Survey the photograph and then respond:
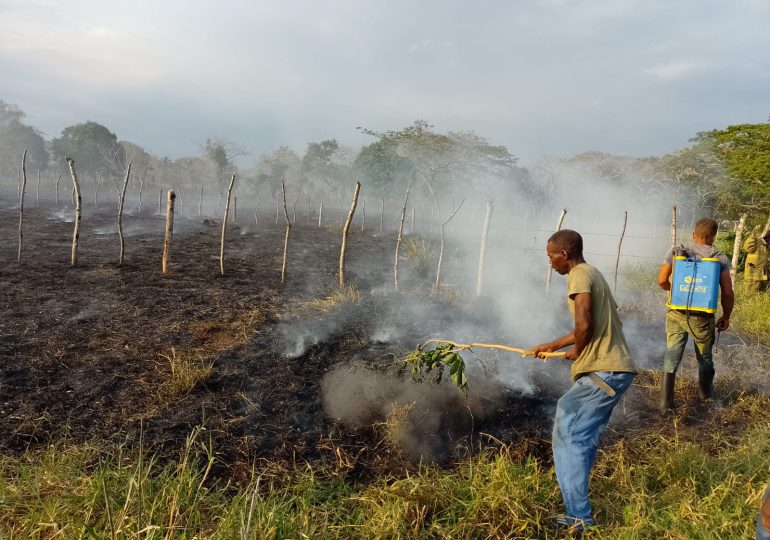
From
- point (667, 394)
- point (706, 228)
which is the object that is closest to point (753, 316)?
point (667, 394)

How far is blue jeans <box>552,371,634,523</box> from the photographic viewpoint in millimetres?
Result: 2438

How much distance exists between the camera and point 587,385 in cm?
247

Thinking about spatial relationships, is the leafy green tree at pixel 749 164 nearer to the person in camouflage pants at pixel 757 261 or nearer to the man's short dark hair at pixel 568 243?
the person in camouflage pants at pixel 757 261

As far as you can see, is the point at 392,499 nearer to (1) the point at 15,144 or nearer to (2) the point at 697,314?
(2) the point at 697,314

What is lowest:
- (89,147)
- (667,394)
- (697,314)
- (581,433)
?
(667,394)

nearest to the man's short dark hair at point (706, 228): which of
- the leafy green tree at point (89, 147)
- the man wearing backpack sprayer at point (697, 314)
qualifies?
the man wearing backpack sprayer at point (697, 314)

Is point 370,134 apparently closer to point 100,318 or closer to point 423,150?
point 423,150

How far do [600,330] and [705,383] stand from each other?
275 cm

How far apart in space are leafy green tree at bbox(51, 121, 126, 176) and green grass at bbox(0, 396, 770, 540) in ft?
127

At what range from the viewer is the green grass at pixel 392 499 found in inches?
85.1

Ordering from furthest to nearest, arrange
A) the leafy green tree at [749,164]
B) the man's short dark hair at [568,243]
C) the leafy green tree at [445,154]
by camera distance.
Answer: the leafy green tree at [445,154]
the leafy green tree at [749,164]
the man's short dark hair at [568,243]

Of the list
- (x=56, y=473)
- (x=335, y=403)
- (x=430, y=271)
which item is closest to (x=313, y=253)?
(x=430, y=271)

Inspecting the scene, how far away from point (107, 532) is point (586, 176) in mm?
36557

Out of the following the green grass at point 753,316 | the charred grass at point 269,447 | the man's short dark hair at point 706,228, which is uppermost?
the man's short dark hair at point 706,228
